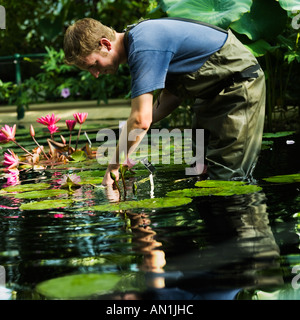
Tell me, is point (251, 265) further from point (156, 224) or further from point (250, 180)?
point (250, 180)

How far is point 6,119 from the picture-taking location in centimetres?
725

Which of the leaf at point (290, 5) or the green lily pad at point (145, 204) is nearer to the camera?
the green lily pad at point (145, 204)

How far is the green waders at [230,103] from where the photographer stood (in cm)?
238

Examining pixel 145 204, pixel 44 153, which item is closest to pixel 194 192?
pixel 145 204

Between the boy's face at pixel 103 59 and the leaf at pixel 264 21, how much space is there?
1879mm

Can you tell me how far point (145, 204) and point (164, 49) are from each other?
584mm

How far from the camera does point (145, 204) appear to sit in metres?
2.04

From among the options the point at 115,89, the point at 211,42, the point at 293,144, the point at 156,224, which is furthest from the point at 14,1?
the point at 156,224

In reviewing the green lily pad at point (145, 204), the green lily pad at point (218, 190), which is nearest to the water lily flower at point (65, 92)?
the green lily pad at point (218, 190)

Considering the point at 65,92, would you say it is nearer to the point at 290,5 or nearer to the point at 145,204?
the point at 290,5

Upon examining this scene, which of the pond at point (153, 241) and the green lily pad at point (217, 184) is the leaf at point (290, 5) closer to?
the pond at point (153, 241)

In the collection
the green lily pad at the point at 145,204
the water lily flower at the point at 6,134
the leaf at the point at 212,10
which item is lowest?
the water lily flower at the point at 6,134

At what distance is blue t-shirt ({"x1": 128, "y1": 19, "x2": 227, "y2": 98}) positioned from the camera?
208 cm
